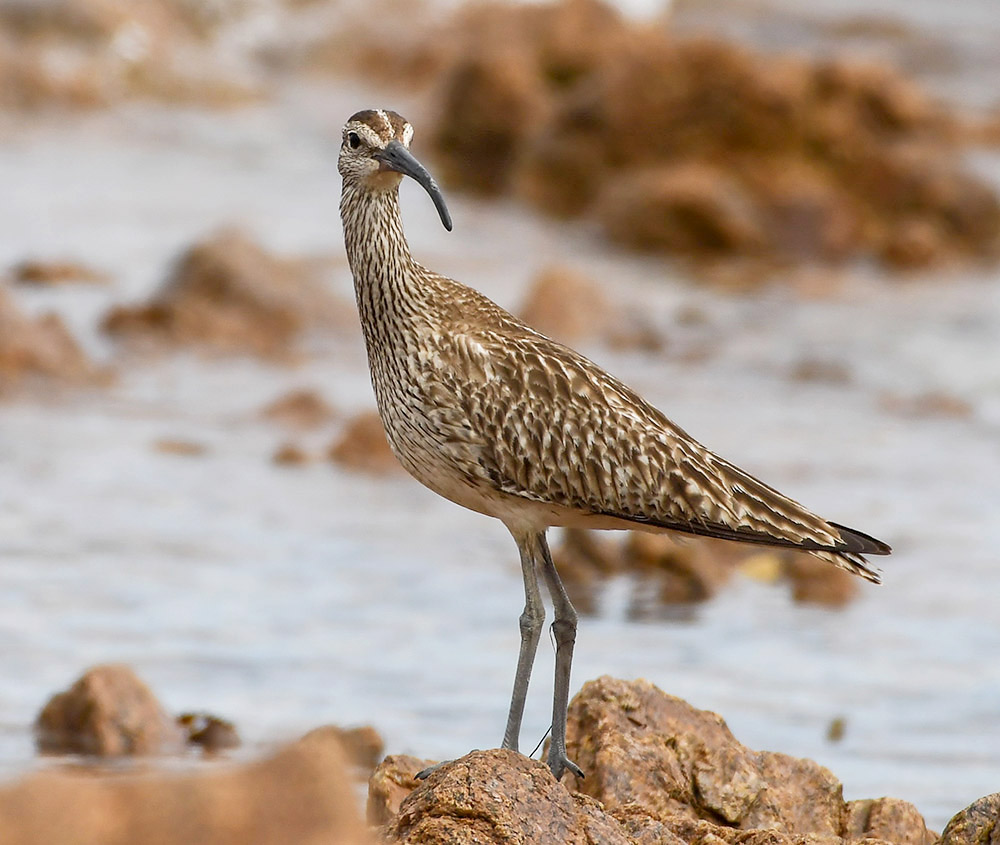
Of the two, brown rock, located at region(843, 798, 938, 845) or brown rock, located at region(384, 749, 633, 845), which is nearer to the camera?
brown rock, located at region(384, 749, 633, 845)

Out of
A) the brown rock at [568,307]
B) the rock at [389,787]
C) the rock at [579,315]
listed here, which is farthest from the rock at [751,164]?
the rock at [389,787]

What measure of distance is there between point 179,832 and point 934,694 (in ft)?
25.9

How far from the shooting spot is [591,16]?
32.1m

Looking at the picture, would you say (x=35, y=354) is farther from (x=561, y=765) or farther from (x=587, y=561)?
(x=561, y=765)

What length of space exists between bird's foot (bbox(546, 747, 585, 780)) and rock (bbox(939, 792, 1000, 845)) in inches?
62.3

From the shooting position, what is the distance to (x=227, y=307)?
20094mm

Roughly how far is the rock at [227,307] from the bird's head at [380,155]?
11.3 meters

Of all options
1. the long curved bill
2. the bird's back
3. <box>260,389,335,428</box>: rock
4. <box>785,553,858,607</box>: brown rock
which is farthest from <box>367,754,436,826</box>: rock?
<box>260,389,335,428</box>: rock

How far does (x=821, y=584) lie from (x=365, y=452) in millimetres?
4385

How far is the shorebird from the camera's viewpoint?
25.9ft

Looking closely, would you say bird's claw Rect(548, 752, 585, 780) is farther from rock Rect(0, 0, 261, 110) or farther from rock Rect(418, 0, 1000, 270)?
rock Rect(0, 0, 261, 110)

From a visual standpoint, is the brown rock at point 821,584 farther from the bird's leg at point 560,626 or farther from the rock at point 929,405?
the rock at point 929,405

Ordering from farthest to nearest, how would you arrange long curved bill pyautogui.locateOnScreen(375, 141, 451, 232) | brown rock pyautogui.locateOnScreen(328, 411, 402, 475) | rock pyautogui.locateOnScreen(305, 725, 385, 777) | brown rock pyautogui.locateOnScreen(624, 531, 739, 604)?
1. brown rock pyautogui.locateOnScreen(328, 411, 402, 475)
2. brown rock pyautogui.locateOnScreen(624, 531, 739, 604)
3. rock pyautogui.locateOnScreen(305, 725, 385, 777)
4. long curved bill pyautogui.locateOnScreen(375, 141, 451, 232)

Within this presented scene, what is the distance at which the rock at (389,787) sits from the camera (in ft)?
23.7
